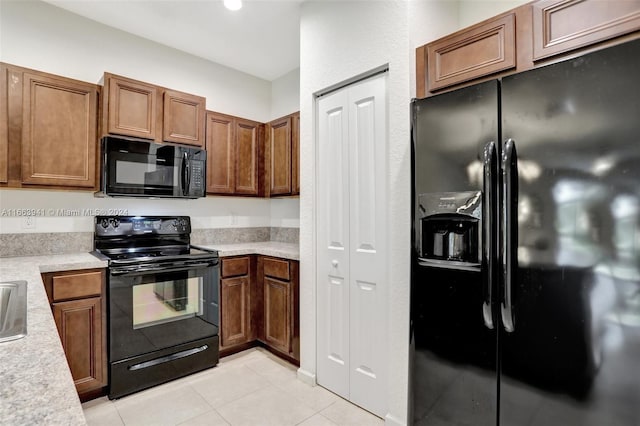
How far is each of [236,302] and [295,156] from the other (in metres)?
1.40

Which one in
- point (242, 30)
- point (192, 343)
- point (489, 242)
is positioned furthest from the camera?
point (242, 30)

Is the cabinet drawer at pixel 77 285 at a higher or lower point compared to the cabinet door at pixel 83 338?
higher

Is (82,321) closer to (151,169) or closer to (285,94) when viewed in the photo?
(151,169)

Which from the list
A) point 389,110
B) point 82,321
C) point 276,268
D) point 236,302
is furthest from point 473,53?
point 82,321

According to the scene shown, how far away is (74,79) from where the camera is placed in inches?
99.9

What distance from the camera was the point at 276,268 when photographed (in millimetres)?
2838

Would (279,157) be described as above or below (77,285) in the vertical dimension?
above

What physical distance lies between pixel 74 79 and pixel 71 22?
1.73ft

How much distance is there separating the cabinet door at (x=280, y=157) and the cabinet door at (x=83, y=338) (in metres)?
1.69

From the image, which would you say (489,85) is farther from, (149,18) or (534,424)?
(149,18)

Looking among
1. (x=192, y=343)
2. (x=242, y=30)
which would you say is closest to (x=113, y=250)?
(x=192, y=343)

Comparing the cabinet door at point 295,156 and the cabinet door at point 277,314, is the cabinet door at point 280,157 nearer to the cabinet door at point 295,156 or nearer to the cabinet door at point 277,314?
the cabinet door at point 295,156

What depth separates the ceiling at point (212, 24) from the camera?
8.45ft

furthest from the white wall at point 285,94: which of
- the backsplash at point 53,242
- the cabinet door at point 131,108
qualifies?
the backsplash at point 53,242
